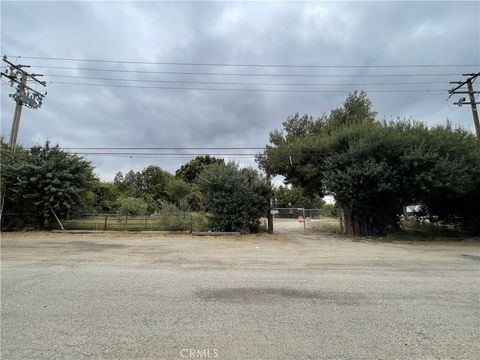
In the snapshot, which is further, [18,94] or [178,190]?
[178,190]

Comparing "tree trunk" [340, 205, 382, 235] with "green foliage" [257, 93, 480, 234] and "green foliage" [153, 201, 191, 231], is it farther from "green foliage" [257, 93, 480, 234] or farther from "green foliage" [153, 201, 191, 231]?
"green foliage" [153, 201, 191, 231]

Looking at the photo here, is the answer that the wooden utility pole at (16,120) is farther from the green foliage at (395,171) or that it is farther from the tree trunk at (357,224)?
the tree trunk at (357,224)

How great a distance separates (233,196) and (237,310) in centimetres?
1369

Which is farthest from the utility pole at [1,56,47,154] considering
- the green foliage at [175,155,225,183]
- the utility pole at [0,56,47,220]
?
the green foliage at [175,155,225,183]

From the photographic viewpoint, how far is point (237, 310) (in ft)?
16.8

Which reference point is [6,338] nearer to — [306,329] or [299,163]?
[306,329]

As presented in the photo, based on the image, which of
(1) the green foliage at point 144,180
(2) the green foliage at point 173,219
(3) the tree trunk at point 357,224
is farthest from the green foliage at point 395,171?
(1) the green foliage at point 144,180

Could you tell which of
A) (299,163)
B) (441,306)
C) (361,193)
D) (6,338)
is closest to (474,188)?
(361,193)

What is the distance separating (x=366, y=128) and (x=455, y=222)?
8985 millimetres

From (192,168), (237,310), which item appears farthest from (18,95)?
(192,168)

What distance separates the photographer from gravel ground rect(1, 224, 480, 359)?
3.78 meters

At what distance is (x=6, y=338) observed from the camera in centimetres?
407

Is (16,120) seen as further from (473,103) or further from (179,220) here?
(473,103)

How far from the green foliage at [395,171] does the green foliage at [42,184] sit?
580 inches
